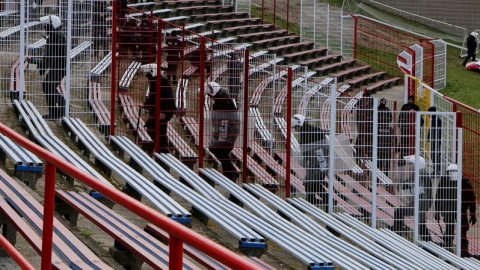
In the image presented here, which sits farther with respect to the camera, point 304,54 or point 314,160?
point 304,54

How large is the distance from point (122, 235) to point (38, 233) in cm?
60

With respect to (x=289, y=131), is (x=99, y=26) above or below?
above

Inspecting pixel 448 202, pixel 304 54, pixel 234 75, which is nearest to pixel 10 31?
pixel 234 75

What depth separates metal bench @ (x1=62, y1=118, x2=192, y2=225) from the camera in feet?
36.5

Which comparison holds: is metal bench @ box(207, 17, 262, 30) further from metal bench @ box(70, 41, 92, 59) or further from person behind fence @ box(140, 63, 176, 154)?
person behind fence @ box(140, 63, 176, 154)

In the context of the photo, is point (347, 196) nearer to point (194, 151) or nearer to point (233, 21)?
point (194, 151)

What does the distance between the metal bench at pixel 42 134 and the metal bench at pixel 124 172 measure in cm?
26

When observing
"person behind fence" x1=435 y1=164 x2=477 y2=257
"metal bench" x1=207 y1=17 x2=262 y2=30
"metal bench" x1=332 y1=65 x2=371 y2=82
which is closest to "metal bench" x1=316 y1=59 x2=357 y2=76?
"metal bench" x1=332 y1=65 x2=371 y2=82

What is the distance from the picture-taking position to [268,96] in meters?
14.9

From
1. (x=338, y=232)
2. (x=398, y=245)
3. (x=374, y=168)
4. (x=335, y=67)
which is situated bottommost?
(x=398, y=245)

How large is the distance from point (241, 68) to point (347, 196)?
2.31 metres

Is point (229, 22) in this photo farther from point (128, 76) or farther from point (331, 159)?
point (331, 159)

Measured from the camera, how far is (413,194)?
14852mm

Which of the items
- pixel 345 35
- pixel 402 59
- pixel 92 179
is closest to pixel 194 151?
pixel 92 179
